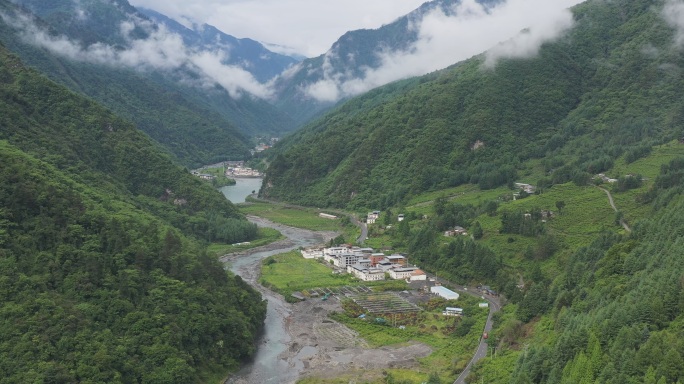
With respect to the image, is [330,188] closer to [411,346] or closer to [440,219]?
[440,219]

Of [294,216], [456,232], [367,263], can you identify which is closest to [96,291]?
[367,263]

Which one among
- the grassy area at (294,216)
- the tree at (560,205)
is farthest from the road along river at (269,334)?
the tree at (560,205)

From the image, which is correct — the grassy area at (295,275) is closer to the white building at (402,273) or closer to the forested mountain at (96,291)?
the white building at (402,273)

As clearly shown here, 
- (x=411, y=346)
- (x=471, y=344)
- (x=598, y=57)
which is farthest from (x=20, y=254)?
(x=598, y=57)

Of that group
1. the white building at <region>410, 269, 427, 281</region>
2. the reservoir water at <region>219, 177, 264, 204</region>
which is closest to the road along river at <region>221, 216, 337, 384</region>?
the white building at <region>410, 269, 427, 281</region>

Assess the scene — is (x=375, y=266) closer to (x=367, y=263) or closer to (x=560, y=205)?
(x=367, y=263)

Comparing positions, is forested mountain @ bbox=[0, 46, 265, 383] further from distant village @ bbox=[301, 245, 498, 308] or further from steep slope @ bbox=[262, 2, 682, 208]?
steep slope @ bbox=[262, 2, 682, 208]
